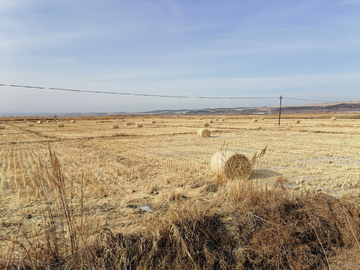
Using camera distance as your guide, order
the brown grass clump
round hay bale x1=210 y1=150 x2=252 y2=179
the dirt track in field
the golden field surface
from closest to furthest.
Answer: the brown grass clump < the golden field surface < the dirt track in field < round hay bale x1=210 y1=150 x2=252 y2=179

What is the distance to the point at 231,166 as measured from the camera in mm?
8609

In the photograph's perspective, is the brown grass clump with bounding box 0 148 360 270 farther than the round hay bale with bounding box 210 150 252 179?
No

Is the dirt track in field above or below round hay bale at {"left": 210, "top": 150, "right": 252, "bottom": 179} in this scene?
below

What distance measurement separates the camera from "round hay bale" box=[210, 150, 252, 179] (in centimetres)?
854

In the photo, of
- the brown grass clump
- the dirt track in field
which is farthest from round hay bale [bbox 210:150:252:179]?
the brown grass clump

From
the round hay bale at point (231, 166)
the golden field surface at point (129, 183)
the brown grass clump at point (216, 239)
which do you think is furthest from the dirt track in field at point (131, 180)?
the brown grass clump at point (216, 239)

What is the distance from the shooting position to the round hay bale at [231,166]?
28.0 feet

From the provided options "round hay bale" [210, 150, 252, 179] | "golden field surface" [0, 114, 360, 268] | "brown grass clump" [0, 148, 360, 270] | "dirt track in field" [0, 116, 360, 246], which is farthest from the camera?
"round hay bale" [210, 150, 252, 179]

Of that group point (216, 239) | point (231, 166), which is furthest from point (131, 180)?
point (216, 239)

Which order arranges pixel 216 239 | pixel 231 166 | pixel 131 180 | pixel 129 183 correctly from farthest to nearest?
pixel 131 180 < pixel 231 166 < pixel 129 183 < pixel 216 239

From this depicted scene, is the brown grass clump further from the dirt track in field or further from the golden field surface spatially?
the dirt track in field

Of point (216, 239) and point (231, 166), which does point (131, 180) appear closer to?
point (231, 166)

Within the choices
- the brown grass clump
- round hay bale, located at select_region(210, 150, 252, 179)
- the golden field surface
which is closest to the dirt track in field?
the golden field surface

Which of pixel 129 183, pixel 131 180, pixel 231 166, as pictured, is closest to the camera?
pixel 129 183
